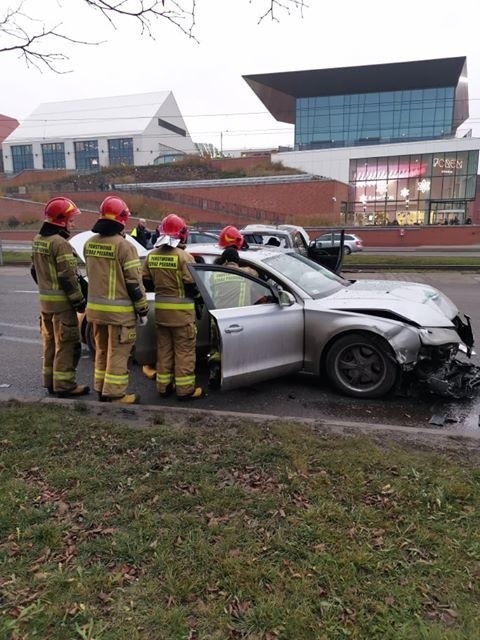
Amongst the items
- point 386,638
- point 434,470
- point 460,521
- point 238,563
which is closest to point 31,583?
point 238,563

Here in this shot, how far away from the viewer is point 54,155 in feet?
234

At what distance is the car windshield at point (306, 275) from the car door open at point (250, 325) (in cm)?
38

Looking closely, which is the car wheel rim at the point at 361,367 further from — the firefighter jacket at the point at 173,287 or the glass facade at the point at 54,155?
the glass facade at the point at 54,155

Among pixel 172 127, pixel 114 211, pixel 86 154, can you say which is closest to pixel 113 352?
pixel 114 211

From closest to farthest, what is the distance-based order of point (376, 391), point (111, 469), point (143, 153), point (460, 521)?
point (460, 521), point (111, 469), point (376, 391), point (143, 153)

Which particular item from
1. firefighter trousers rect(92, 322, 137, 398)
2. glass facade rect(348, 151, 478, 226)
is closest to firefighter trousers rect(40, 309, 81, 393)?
firefighter trousers rect(92, 322, 137, 398)

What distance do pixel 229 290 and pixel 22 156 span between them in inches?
3070

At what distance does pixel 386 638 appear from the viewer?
6.53 ft

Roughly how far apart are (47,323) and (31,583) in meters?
3.18

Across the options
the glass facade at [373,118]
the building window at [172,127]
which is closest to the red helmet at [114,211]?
the glass facade at [373,118]

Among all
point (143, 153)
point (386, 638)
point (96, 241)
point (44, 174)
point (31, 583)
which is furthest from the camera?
point (143, 153)

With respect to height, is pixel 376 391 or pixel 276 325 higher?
pixel 276 325

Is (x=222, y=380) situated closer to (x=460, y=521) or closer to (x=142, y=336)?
(x=142, y=336)

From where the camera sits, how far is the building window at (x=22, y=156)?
2844 inches
